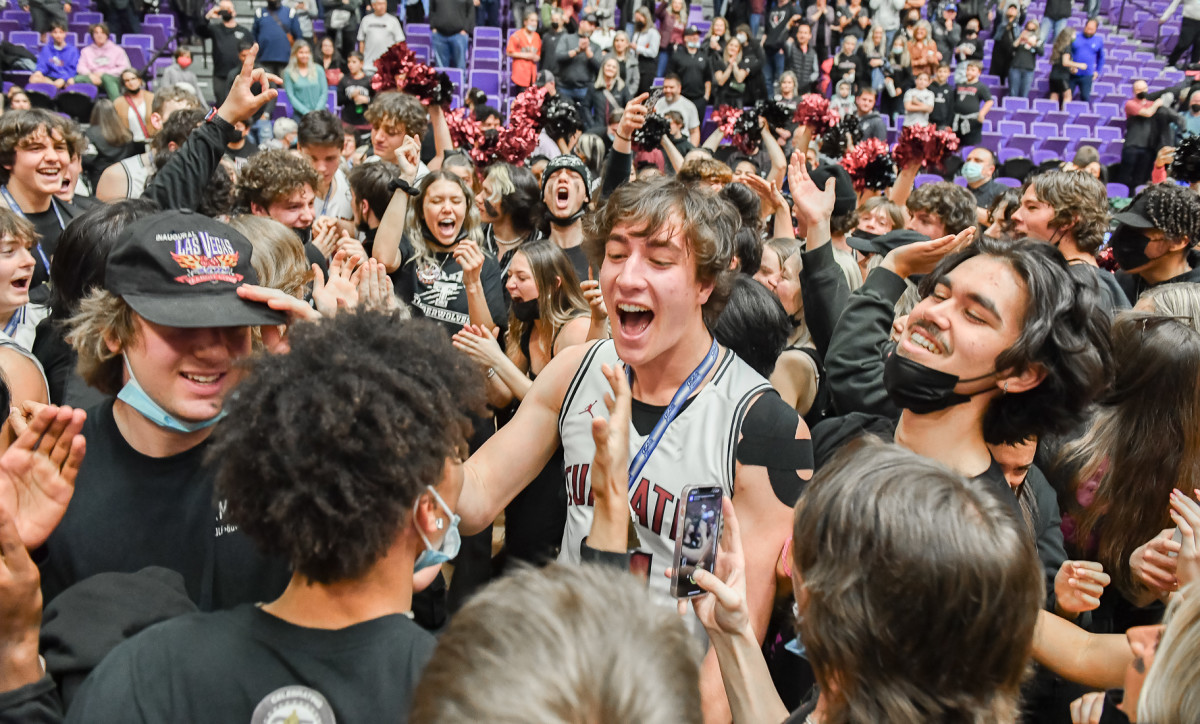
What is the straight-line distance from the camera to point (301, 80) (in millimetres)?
12047

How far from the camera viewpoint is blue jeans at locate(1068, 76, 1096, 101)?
623 inches

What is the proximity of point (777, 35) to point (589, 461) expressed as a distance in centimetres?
1444

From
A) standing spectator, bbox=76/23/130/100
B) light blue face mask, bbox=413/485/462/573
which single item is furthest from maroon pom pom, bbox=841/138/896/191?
standing spectator, bbox=76/23/130/100

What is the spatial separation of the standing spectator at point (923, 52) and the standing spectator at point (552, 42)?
400cm

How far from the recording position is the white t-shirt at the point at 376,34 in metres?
13.0

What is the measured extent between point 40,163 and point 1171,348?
4455 millimetres

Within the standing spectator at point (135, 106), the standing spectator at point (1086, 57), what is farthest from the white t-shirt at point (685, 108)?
the standing spectator at point (1086, 57)

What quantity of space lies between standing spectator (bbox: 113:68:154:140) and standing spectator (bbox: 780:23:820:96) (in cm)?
954

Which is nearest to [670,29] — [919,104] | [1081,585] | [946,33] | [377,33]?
[919,104]

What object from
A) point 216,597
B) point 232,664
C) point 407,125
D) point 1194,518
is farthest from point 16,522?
point 407,125

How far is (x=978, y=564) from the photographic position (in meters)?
1.32

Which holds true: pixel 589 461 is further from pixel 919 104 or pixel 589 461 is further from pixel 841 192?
pixel 919 104

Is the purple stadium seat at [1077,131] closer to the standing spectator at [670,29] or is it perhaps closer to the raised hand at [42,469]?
the standing spectator at [670,29]

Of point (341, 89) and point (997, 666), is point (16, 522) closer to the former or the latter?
point (997, 666)
